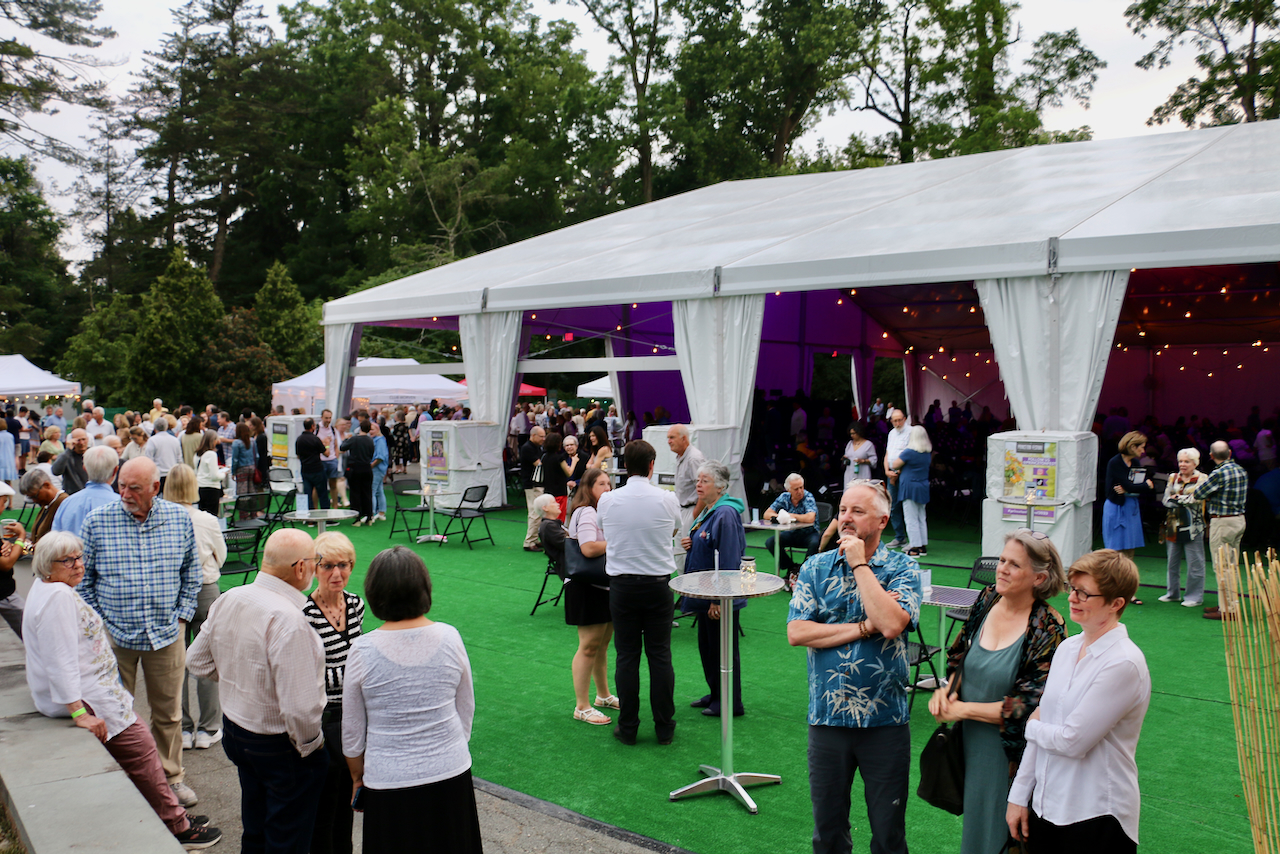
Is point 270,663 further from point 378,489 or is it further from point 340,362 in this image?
point 340,362

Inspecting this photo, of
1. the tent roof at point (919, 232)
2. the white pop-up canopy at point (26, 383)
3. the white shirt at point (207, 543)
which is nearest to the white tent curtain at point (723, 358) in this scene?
the tent roof at point (919, 232)

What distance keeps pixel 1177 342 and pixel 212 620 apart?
17.9 meters

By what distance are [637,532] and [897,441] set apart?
5846mm

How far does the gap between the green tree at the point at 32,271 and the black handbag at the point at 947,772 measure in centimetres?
3769

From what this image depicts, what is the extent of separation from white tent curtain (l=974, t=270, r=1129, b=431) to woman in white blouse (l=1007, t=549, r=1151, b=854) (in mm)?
6771

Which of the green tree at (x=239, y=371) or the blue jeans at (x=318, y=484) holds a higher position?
the green tree at (x=239, y=371)

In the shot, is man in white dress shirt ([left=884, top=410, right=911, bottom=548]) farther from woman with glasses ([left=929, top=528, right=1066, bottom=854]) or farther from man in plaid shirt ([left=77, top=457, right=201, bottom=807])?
man in plaid shirt ([left=77, top=457, right=201, bottom=807])

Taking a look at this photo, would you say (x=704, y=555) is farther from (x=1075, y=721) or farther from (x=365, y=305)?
(x=365, y=305)

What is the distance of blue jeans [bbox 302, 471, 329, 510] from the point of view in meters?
12.2

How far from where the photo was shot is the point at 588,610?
511cm

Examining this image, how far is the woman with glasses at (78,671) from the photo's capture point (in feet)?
11.1

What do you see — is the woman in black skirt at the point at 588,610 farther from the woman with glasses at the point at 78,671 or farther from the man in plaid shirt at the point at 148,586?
the woman with glasses at the point at 78,671

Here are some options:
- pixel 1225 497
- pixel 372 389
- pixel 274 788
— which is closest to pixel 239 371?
pixel 372 389

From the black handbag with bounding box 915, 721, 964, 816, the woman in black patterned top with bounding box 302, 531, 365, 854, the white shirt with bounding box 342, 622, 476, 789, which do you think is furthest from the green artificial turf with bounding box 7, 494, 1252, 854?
the white shirt with bounding box 342, 622, 476, 789
